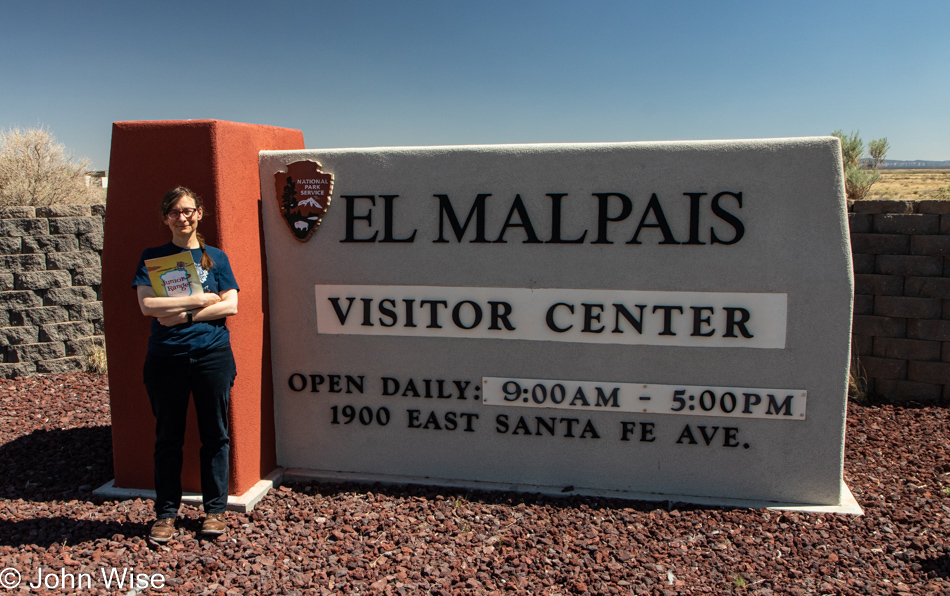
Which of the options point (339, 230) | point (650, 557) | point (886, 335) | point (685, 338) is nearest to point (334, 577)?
point (650, 557)

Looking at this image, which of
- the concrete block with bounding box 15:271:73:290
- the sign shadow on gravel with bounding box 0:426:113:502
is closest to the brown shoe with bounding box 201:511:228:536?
the sign shadow on gravel with bounding box 0:426:113:502

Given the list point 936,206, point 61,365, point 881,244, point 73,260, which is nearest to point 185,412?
point 61,365

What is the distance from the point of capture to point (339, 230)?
14.4 feet

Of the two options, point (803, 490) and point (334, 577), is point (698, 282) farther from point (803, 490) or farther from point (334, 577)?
point (334, 577)

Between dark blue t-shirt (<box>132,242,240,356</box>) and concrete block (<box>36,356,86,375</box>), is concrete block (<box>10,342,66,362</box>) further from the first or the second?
dark blue t-shirt (<box>132,242,240,356</box>)

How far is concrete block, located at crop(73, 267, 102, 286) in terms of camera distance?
7.35m

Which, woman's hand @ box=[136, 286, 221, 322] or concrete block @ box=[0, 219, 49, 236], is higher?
concrete block @ box=[0, 219, 49, 236]

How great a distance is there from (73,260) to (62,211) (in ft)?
1.77

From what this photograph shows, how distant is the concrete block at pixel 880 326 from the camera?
620cm

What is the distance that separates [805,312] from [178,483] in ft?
12.3

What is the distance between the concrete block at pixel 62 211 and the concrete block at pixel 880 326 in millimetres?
8020

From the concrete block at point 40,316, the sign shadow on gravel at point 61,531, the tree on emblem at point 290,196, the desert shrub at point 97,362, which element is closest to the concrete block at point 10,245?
the concrete block at point 40,316

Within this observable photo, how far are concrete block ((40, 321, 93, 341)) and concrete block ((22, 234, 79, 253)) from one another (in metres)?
0.80

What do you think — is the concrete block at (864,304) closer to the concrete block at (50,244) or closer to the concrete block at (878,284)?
the concrete block at (878,284)
